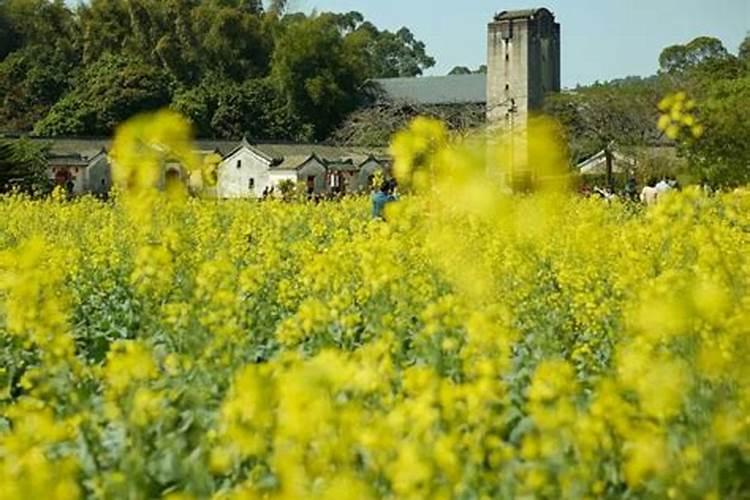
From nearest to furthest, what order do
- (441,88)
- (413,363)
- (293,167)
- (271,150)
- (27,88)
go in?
(413,363), (293,167), (271,150), (27,88), (441,88)

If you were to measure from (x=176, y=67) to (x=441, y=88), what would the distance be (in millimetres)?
22440

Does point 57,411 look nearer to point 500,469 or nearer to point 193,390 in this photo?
point 193,390

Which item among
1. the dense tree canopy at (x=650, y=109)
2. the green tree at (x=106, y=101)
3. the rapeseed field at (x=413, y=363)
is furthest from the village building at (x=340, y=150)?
the rapeseed field at (x=413, y=363)

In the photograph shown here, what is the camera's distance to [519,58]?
57.8 m

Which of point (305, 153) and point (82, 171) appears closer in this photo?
point (82, 171)

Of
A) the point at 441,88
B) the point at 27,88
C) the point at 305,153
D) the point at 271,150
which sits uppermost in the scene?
the point at 441,88

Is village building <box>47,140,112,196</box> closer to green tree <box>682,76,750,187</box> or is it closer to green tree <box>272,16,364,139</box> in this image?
green tree <box>272,16,364,139</box>

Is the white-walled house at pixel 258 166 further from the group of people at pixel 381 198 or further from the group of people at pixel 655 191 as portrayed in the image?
the group of people at pixel 381 198

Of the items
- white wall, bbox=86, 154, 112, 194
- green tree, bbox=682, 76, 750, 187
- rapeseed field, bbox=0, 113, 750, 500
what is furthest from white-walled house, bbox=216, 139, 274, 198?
rapeseed field, bbox=0, 113, 750, 500

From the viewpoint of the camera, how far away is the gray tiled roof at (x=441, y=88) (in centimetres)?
7616

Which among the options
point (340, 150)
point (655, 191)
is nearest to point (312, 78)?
point (340, 150)

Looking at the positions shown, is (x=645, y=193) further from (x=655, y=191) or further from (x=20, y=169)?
(x=20, y=169)

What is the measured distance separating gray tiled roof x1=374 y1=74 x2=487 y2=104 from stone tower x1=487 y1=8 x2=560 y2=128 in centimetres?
1543

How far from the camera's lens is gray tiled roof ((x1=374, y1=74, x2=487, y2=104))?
250ft
